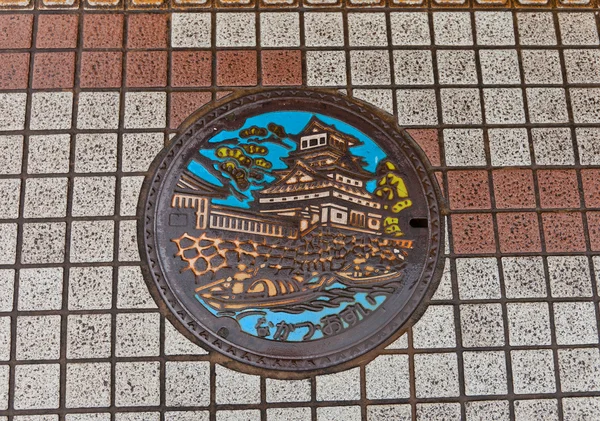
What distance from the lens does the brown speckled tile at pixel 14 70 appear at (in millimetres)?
2729

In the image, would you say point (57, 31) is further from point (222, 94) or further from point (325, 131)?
point (325, 131)

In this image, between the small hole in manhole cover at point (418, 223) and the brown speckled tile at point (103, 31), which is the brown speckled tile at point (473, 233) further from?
the brown speckled tile at point (103, 31)

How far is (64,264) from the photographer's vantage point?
2.56 metres

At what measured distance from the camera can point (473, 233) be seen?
8.70ft

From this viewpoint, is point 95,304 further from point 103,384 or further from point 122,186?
point 122,186

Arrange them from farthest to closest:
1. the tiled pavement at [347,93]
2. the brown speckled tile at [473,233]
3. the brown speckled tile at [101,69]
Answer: the brown speckled tile at [101,69], the brown speckled tile at [473,233], the tiled pavement at [347,93]

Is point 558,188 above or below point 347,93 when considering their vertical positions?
below

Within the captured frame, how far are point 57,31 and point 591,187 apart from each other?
2659 millimetres

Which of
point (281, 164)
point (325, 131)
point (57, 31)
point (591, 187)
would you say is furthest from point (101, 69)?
point (591, 187)

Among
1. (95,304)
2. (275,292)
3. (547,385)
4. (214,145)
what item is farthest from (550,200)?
(95,304)

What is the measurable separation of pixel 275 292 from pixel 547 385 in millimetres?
1263

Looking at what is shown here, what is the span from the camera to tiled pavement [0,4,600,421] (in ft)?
8.18

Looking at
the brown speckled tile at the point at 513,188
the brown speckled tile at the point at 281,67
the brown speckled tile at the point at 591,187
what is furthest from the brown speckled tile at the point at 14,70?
the brown speckled tile at the point at 591,187

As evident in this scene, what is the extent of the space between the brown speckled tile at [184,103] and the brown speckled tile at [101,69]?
286mm
